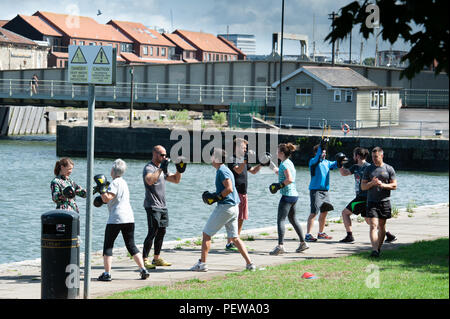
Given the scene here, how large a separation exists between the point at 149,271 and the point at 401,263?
3.65m

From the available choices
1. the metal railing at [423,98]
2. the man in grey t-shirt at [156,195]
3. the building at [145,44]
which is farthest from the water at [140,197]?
the building at [145,44]

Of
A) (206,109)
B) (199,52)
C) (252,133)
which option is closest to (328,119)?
(252,133)

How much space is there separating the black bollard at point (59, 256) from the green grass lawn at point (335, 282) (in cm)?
60

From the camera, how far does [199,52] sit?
131000mm

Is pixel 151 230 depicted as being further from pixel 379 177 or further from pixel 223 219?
pixel 379 177

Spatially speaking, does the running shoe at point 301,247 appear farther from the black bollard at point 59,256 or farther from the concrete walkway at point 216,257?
the black bollard at point 59,256

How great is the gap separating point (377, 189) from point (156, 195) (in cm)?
332

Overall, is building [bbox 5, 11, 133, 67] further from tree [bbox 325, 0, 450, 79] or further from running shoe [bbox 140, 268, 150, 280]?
tree [bbox 325, 0, 450, 79]

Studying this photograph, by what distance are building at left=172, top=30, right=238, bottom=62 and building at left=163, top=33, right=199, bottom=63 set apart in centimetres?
90

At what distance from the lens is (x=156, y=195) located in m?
11.4

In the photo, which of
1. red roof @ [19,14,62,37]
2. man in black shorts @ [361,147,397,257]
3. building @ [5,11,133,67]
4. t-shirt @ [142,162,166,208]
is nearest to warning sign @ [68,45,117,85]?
t-shirt @ [142,162,166,208]

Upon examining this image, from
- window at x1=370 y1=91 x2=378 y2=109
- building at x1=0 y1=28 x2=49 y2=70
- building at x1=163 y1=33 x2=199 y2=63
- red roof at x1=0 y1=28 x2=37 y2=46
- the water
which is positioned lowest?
the water

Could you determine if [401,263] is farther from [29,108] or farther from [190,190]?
[29,108]

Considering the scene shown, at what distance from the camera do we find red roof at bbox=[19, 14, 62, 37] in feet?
342
